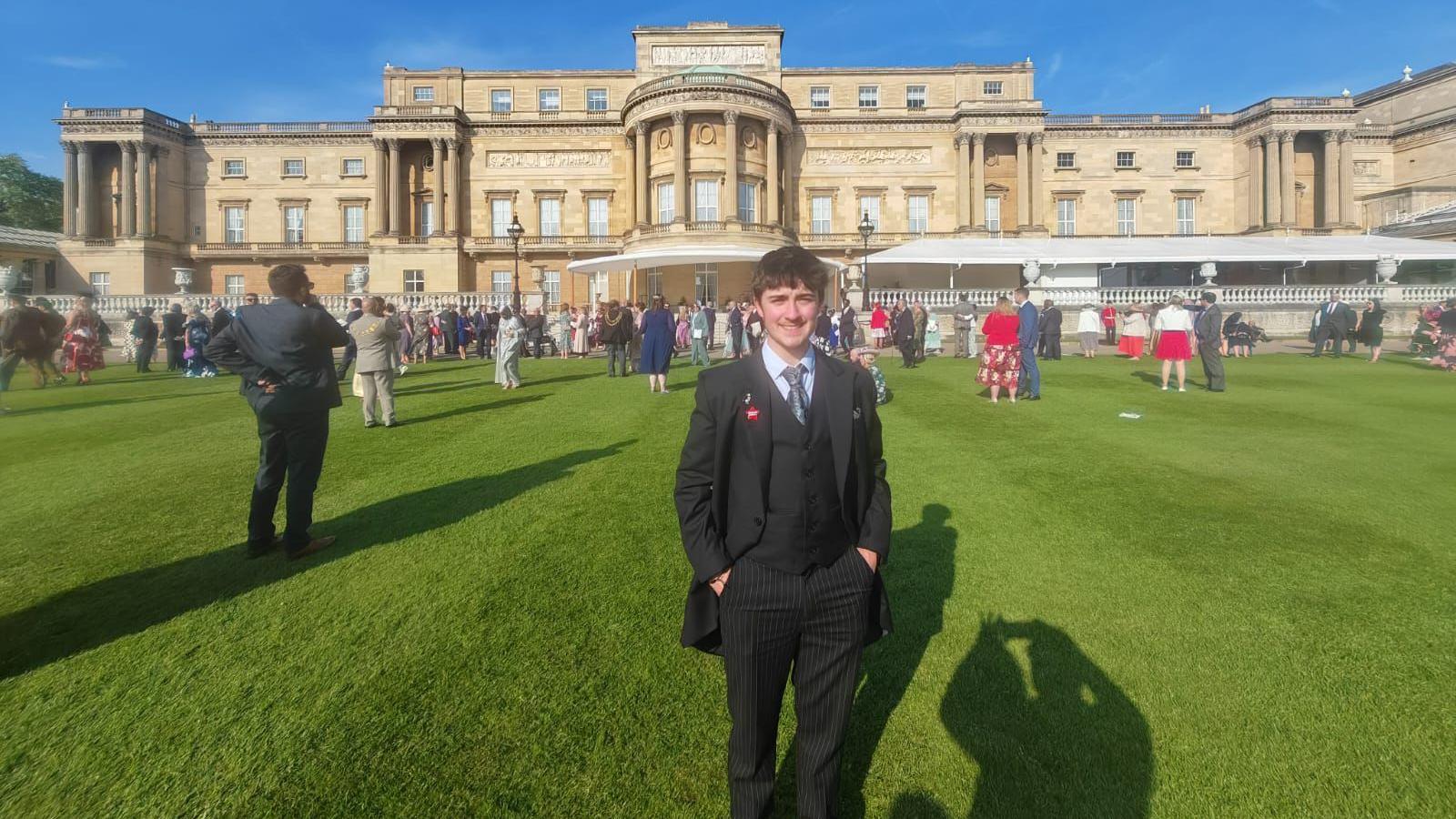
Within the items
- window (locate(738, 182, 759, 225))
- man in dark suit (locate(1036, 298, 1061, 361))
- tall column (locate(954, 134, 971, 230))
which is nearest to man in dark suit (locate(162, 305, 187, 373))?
man in dark suit (locate(1036, 298, 1061, 361))

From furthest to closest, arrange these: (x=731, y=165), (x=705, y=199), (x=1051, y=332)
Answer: (x=705, y=199) → (x=731, y=165) → (x=1051, y=332)

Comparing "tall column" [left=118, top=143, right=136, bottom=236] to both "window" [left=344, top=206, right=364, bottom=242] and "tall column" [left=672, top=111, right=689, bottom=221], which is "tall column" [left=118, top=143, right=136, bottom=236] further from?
"tall column" [left=672, top=111, right=689, bottom=221]

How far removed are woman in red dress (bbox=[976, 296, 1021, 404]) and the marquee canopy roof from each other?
17638mm

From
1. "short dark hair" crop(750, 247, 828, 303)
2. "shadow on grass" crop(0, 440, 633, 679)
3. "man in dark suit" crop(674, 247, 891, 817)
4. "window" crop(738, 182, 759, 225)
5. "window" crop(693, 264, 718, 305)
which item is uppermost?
"window" crop(738, 182, 759, 225)

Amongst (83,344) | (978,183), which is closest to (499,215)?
(978,183)

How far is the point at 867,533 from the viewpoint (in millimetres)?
2404

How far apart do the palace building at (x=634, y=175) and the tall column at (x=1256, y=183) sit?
126 millimetres

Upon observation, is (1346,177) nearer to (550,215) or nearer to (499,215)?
(550,215)

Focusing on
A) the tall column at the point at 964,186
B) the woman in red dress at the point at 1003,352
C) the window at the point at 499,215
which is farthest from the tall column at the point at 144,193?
the woman in red dress at the point at 1003,352

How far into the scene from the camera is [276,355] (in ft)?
16.4

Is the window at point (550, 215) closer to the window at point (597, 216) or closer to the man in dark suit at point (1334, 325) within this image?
the window at point (597, 216)

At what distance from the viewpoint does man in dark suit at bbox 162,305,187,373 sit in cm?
1875

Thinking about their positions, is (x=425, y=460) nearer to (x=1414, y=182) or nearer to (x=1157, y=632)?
(x=1157, y=632)

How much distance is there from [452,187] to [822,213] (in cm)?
2177
